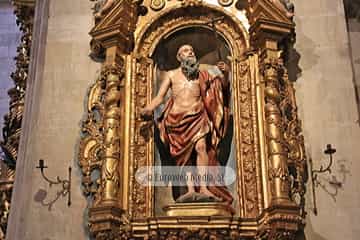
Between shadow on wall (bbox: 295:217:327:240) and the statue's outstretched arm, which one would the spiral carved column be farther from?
shadow on wall (bbox: 295:217:327:240)

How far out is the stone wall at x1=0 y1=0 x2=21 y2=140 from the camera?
8.72 metres

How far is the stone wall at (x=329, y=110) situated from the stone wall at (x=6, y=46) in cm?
447

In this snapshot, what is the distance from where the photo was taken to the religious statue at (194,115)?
5.67m

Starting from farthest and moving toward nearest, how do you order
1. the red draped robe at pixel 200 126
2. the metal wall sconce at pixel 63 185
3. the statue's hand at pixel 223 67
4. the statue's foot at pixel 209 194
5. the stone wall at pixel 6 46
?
the stone wall at pixel 6 46, the statue's hand at pixel 223 67, the metal wall sconce at pixel 63 185, the red draped robe at pixel 200 126, the statue's foot at pixel 209 194

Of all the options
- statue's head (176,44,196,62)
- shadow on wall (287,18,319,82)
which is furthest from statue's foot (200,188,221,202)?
shadow on wall (287,18,319,82)

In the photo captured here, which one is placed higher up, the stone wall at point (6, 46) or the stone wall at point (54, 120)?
the stone wall at point (6, 46)

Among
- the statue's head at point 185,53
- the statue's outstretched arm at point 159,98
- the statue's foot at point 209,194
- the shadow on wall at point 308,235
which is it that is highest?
the statue's head at point 185,53

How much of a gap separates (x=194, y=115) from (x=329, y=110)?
54.5 inches

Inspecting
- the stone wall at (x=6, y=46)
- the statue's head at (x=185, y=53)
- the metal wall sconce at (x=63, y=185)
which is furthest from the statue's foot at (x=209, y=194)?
the stone wall at (x=6, y=46)

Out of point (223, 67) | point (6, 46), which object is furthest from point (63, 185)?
point (6, 46)

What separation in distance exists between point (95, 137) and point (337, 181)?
243cm

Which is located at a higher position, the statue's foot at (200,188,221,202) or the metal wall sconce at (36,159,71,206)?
the metal wall sconce at (36,159,71,206)

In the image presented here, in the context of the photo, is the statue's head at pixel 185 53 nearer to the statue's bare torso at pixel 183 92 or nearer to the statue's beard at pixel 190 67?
the statue's beard at pixel 190 67

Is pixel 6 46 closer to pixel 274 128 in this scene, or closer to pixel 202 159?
pixel 202 159
